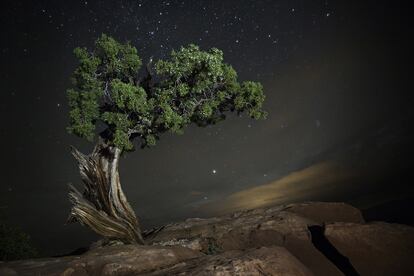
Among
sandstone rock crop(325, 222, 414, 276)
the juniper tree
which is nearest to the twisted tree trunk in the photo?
the juniper tree

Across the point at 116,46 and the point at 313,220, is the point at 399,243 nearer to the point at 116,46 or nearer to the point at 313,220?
the point at 313,220

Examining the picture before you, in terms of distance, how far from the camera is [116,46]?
2088 centimetres

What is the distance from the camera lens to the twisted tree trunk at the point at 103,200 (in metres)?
19.6

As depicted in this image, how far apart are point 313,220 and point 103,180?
1375cm

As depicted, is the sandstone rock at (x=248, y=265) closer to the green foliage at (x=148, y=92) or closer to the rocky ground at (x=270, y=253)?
the rocky ground at (x=270, y=253)

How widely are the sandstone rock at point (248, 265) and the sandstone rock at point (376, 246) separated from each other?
15.9ft

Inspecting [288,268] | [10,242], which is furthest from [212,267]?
[10,242]

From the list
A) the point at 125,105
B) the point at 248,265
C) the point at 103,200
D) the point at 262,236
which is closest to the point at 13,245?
the point at 103,200

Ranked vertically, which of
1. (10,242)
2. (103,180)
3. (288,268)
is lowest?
(288,268)

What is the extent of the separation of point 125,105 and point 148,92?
2507 millimetres

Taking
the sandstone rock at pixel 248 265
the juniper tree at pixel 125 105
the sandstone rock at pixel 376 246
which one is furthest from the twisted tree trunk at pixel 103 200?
the sandstone rock at pixel 376 246

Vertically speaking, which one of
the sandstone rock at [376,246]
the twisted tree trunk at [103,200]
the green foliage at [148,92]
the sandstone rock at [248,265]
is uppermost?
the green foliage at [148,92]

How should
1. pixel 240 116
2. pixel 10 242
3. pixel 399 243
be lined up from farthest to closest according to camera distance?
pixel 10 242
pixel 240 116
pixel 399 243

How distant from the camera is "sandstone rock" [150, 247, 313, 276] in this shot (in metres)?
9.77
